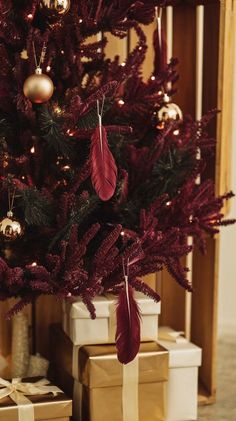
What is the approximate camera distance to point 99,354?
1436 millimetres

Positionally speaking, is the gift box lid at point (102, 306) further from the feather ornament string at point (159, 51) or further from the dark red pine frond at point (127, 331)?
the feather ornament string at point (159, 51)

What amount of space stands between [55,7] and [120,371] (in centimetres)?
76

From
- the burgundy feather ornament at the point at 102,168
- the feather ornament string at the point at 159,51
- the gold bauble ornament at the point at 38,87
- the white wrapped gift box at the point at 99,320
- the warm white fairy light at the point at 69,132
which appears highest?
the feather ornament string at the point at 159,51

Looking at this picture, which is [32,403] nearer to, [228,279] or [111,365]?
[111,365]

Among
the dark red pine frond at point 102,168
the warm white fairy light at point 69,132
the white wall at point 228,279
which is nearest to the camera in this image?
the dark red pine frond at point 102,168

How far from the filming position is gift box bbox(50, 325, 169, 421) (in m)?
1.42

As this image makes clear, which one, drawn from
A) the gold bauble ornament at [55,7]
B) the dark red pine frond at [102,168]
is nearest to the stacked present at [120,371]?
the dark red pine frond at [102,168]

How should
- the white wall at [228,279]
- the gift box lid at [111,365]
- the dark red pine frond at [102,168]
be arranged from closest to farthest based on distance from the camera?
the dark red pine frond at [102,168] → the gift box lid at [111,365] → the white wall at [228,279]

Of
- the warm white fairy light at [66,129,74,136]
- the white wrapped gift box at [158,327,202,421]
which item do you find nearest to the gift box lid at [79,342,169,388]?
the white wrapped gift box at [158,327,202,421]

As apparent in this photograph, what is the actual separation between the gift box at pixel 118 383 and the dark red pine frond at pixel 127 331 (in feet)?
0.58

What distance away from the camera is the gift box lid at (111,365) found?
4.66ft

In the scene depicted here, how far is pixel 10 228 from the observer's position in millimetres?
1291

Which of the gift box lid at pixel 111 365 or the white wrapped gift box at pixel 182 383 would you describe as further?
the white wrapped gift box at pixel 182 383

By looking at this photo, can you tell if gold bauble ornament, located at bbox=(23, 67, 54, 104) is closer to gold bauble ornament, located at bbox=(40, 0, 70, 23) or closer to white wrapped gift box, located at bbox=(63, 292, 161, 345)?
gold bauble ornament, located at bbox=(40, 0, 70, 23)
